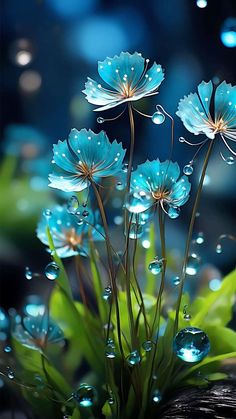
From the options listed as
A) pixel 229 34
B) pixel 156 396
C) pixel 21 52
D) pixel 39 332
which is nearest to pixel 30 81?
pixel 21 52

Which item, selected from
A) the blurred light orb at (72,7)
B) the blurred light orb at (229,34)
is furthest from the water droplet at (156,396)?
the blurred light orb at (72,7)

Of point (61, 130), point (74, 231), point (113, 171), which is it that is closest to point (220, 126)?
point (113, 171)

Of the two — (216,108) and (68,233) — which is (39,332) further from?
(216,108)

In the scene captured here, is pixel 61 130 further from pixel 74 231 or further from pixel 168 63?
pixel 74 231

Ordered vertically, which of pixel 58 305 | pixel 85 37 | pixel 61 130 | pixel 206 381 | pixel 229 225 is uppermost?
pixel 85 37

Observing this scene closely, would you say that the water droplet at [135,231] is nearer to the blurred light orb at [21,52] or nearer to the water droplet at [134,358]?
the water droplet at [134,358]

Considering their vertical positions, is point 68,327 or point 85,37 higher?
point 85,37

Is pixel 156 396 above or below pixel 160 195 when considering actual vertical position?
below
